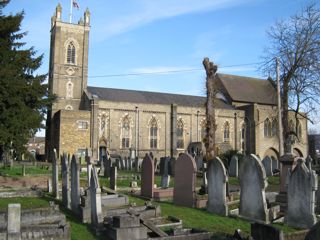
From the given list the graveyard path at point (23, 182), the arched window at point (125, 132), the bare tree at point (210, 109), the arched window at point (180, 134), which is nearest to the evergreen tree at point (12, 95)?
the graveyard path at point (23, 182)

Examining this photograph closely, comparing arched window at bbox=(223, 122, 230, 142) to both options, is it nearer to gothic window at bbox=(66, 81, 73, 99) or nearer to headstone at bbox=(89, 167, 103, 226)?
gothic window at bbox=(66, 81, 73, 99)

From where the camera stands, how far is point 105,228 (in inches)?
348

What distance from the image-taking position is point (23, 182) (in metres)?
17.9

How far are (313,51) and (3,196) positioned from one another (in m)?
17.6

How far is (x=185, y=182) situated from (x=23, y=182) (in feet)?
29.0

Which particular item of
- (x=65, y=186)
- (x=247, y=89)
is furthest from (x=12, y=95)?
(x=247, y=89)

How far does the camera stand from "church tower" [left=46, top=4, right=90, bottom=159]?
148ft

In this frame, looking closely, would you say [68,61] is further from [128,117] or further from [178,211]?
[178,211]

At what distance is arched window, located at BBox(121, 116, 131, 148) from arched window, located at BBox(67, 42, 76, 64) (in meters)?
10.3

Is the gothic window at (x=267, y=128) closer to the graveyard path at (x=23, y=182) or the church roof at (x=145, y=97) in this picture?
the church roof at (x=145, y=97)

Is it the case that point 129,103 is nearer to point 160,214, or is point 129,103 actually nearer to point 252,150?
point 252,150

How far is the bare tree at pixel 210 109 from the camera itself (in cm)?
1571

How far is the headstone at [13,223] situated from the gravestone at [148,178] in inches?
272

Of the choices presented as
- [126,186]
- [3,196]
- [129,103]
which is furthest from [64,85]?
[3,196]
